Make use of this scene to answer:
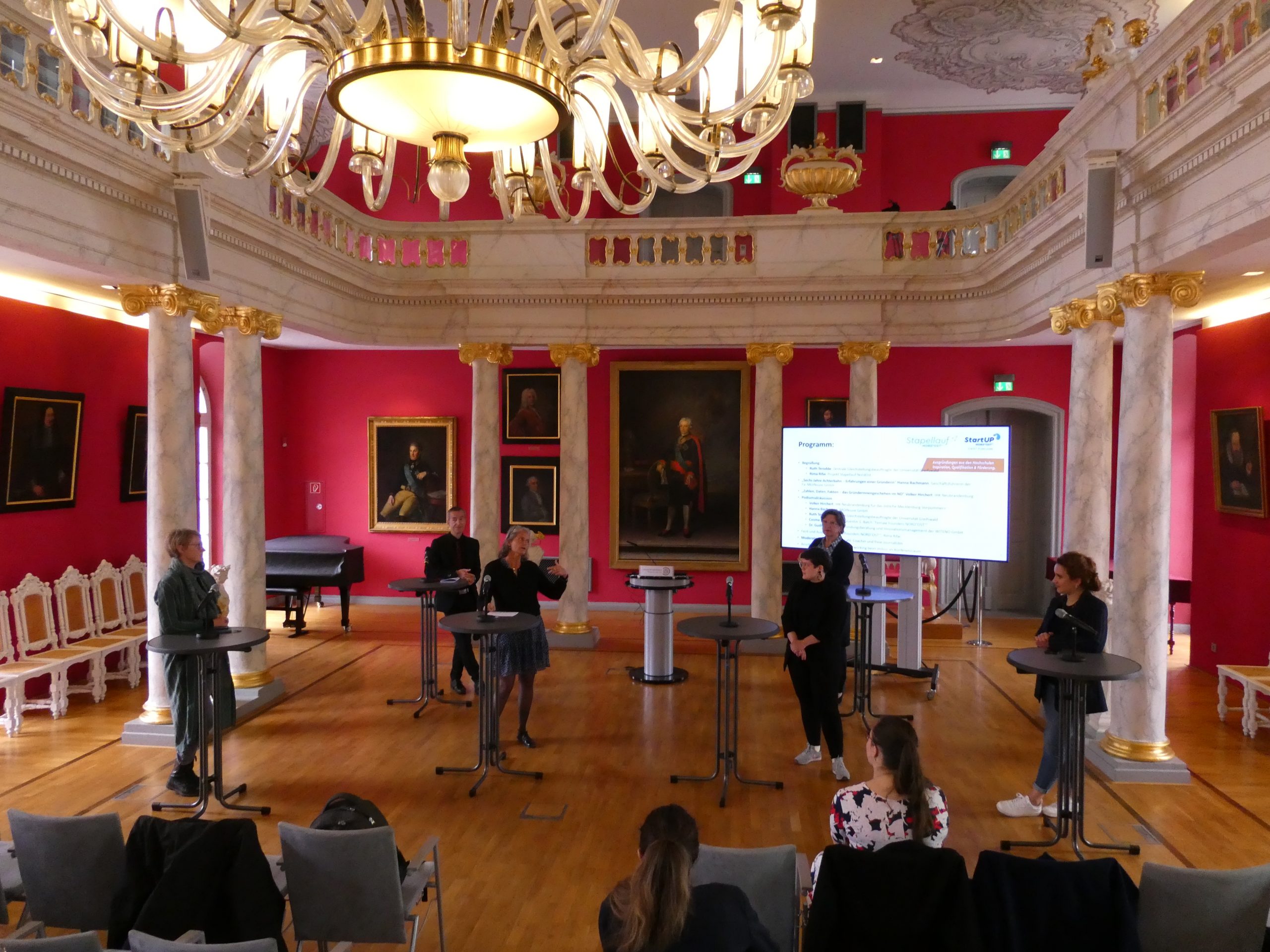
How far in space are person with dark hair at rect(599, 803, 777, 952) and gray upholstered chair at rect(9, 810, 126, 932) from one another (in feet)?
6.85

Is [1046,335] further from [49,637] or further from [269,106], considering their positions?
[49,637]

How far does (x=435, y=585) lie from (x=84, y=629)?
3707 mm

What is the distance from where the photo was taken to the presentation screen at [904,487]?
26.0 feet

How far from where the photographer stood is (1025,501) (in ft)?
42.9

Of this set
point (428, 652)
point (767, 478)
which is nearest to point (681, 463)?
point (767, 478)

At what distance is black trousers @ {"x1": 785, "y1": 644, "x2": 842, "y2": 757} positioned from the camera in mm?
6234

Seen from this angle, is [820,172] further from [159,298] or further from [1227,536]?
[159,298]

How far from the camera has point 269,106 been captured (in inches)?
141

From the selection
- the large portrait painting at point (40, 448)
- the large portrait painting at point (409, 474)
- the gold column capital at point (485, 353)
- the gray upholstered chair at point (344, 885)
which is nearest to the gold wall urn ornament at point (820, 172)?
the gold column capital at point (485, 353)

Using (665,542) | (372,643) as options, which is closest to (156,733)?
(372,643)

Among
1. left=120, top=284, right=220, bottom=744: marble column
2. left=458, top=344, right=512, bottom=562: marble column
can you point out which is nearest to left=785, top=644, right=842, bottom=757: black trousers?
left=120, top=284, right=220, bottom=744: marble column

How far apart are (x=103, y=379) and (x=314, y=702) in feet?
13.3

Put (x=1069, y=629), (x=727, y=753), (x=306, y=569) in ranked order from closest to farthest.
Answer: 1. (x=1069, y=629)
2. (x=727, y=753)
3. (x=306, y=569)

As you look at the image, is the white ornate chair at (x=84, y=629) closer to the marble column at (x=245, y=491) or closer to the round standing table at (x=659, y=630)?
the marble column at (x=245, y=491)
